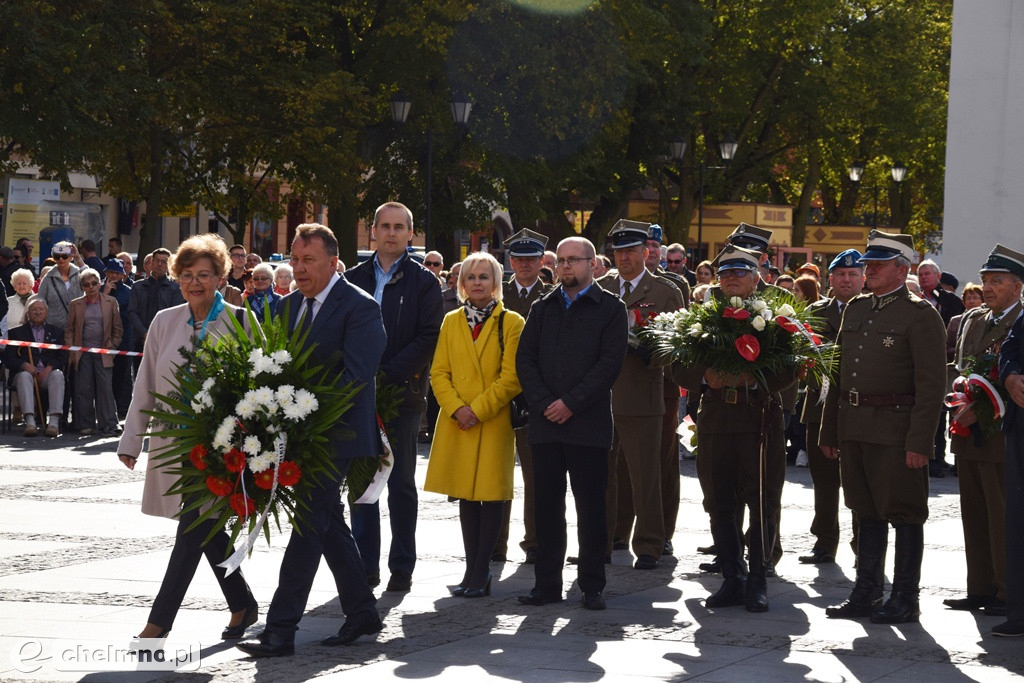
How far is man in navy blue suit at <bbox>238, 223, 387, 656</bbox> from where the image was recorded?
7.76m

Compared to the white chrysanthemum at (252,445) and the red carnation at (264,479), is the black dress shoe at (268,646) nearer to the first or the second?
the red carnation at (264,479)

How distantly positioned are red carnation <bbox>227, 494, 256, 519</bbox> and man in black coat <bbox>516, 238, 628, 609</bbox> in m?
2.28

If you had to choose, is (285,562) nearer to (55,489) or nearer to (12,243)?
(55,489)

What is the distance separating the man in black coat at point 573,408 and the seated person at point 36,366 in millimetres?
11630

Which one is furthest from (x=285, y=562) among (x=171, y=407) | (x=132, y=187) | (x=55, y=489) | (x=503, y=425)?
(x=132, y=187)

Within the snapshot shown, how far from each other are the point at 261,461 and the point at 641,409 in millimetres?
4131

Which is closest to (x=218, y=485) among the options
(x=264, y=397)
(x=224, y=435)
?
(x=224, y=435)

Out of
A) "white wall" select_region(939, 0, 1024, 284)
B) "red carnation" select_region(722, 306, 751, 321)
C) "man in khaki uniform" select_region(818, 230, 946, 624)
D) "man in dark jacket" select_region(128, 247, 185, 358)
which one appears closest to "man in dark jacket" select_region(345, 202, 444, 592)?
"red carnation" select_region(722, 306, 751, 321)

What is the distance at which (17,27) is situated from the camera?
2875 centimetres

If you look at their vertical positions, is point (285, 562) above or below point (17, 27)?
below

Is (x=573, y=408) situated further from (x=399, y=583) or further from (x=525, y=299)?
(x=525, y=299)

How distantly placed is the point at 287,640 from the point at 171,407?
4.09ft

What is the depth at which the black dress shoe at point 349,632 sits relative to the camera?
8039 mm

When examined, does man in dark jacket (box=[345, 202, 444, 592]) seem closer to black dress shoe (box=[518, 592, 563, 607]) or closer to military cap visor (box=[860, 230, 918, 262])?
black dress shoe (box=[518, 592, 563, 607])
